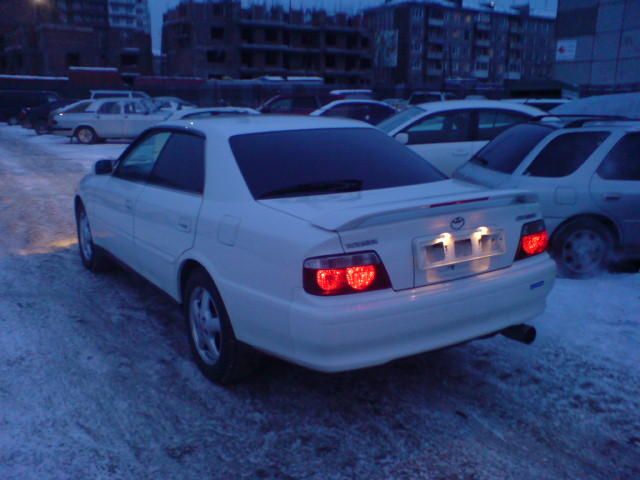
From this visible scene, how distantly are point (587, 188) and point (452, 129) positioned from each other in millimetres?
3694

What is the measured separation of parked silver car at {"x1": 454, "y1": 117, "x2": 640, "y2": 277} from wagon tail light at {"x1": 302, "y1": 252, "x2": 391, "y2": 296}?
3.14 metres

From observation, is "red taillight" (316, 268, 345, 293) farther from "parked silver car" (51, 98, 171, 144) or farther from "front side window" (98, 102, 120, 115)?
"front side window" (98, 102, 120, 115)

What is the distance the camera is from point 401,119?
956cm

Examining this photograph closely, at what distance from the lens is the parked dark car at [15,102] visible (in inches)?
1336

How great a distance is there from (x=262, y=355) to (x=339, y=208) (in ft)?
3.29

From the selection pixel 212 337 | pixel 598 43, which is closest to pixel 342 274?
pixel 212 337

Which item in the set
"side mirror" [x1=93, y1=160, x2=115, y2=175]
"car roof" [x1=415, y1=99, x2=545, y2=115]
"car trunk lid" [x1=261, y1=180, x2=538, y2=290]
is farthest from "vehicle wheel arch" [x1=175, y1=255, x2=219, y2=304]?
"car roof" [x1=415, y1=99, x2=545, y2=115]

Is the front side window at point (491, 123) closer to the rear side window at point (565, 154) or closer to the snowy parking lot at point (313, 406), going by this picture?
the rear side window at point (565, 154)

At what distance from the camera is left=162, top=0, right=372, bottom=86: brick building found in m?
78.3

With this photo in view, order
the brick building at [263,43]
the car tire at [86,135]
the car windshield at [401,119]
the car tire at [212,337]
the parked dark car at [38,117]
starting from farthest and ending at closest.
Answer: the brick building at [263,43] < the parked dark car at [38,117] < the car tire at [86,135] < the car windshield at [401,119] < the car tire at [212,337]

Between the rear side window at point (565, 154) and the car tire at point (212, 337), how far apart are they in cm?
352

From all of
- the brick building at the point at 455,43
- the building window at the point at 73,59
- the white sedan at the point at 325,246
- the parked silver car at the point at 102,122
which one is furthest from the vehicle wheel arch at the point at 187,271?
the brick building at the point at 455,43

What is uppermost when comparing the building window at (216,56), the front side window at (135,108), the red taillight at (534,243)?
the building window at (216,56)

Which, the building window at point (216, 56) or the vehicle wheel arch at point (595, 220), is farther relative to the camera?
the building window at point (216, 56)
